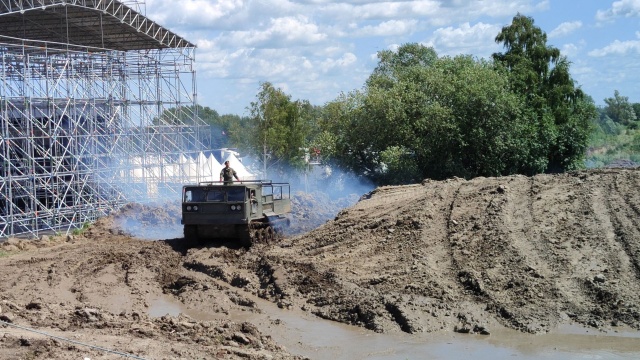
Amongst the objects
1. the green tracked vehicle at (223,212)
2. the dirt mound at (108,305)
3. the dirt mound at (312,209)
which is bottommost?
the dirt mound at (108,305)

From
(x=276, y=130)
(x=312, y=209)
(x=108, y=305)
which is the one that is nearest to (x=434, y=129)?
(x=312, y=209)

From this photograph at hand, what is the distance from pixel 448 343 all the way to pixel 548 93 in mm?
37798

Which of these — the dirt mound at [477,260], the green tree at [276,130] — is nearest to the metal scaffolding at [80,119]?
the green tree at [276,130]

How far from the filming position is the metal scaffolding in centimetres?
2864

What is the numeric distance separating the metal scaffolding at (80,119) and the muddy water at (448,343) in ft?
52.7

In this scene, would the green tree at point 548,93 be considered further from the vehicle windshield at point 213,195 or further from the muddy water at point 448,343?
the muddy water at point 448,343

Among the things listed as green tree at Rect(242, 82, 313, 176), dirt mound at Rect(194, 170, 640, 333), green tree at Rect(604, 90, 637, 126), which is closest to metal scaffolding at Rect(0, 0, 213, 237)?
green tree at Rect(242, 82, 313, 176)

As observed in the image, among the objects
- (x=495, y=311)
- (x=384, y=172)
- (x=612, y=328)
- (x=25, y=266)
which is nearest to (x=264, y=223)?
(x=25, y=266)

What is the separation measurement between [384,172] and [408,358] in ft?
73.3

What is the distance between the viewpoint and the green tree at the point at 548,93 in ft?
137

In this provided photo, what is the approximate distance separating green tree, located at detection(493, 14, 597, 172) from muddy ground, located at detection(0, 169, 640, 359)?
19063 millimetres

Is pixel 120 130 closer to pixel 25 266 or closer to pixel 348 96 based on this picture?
pixel 348 96

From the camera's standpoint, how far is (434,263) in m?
17.0

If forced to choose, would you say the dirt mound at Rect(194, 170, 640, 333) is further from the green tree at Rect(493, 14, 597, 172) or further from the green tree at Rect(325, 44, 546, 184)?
the green tree at Rect(493, 14, 597, 172)
